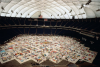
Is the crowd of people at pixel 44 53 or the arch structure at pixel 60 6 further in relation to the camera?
the arch structure at pixel 60 6

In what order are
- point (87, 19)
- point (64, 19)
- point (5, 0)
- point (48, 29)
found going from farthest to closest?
point (64, 19)
point (48, 29)
point (87, 19)
point (5, 0)

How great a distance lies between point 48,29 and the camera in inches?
1303

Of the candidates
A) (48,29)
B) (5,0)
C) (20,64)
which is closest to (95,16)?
(48,29)

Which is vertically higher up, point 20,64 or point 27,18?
point 27,18

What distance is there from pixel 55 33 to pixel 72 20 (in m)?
10.6

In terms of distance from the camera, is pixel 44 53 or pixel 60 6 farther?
pixel 60 6

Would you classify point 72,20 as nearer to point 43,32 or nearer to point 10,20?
point 43,32

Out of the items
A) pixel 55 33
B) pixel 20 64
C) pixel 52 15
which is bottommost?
pixel 20 64

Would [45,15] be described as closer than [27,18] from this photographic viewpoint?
No

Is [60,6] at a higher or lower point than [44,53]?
higher

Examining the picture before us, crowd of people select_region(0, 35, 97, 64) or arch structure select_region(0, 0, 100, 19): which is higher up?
arch structure select_region(0, 0, 100, 19)

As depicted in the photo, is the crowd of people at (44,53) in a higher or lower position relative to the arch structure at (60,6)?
lower

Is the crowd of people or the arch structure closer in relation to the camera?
the crowd of people

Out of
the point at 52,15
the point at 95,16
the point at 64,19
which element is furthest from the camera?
the point at 52,15
